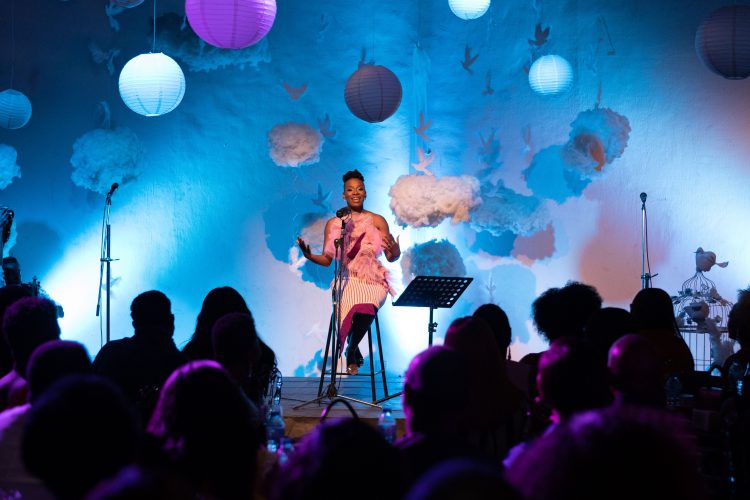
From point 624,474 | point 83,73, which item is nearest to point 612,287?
point 83,73

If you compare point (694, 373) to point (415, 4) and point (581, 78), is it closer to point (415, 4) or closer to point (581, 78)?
point (581, 78)

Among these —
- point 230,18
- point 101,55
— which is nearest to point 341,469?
point 230,18

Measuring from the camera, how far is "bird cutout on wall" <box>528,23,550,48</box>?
797 centimetres

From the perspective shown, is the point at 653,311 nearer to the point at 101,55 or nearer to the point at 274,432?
the point at 274,432

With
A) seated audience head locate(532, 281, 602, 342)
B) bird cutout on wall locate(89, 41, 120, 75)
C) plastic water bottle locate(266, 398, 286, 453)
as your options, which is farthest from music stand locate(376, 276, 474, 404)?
bird cutout on wall locate(89, 41, 120, 75)

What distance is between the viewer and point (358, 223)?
6.83 metres

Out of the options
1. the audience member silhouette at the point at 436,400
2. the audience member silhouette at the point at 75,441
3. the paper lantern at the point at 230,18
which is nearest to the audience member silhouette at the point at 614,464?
the audience member silhouette at the point at 75,441

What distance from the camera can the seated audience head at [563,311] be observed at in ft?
14.0

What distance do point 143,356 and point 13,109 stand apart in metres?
4.34

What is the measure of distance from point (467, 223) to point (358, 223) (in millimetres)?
1634

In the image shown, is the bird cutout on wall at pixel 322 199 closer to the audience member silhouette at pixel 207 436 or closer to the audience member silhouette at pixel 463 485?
the audience member silhouette at pixel 207 436

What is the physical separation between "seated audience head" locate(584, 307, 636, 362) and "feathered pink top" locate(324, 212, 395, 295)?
305cm

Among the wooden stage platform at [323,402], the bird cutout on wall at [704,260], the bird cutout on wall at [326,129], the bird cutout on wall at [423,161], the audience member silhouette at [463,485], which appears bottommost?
the wooden stage platform at [323,402]

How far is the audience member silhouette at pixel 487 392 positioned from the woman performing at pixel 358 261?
3201 millimetres
